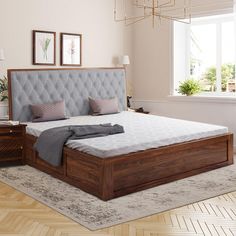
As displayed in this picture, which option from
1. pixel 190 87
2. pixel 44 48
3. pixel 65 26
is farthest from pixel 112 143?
pixel 65 26

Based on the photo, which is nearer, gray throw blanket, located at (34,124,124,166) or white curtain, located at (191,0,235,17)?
gray throw blanket, located at (34,124,124,166)

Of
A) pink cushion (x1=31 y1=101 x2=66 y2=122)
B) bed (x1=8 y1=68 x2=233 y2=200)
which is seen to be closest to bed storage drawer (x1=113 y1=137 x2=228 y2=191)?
bed (x1=8 y1=68 x2=233 y2=200)

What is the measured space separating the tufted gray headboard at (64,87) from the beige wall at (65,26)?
41 centimetres

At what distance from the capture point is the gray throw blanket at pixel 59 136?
14.2 feet

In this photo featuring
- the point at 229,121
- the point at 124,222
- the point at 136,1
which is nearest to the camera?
the point at 124,222

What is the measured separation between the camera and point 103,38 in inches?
275

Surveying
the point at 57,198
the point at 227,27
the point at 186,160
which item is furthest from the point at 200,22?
the point at 57,198

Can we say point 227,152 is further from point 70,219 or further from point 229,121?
point 70,219

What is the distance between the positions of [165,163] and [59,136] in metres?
1.13

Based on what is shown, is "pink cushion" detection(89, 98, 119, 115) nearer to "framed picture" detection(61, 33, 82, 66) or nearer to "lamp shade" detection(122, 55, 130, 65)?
"framed picture" detection(61, 33, 82, 66)

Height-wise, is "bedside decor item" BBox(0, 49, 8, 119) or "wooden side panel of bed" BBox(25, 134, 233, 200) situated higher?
"bedside decor item" BBox(0, 49, 8, 119)

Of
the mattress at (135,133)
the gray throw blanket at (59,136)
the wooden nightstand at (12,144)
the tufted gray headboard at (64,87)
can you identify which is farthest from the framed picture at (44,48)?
the gray throw blanket at (59,136)

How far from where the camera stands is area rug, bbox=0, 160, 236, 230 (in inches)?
136

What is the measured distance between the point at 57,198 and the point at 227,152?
2.26 meters
